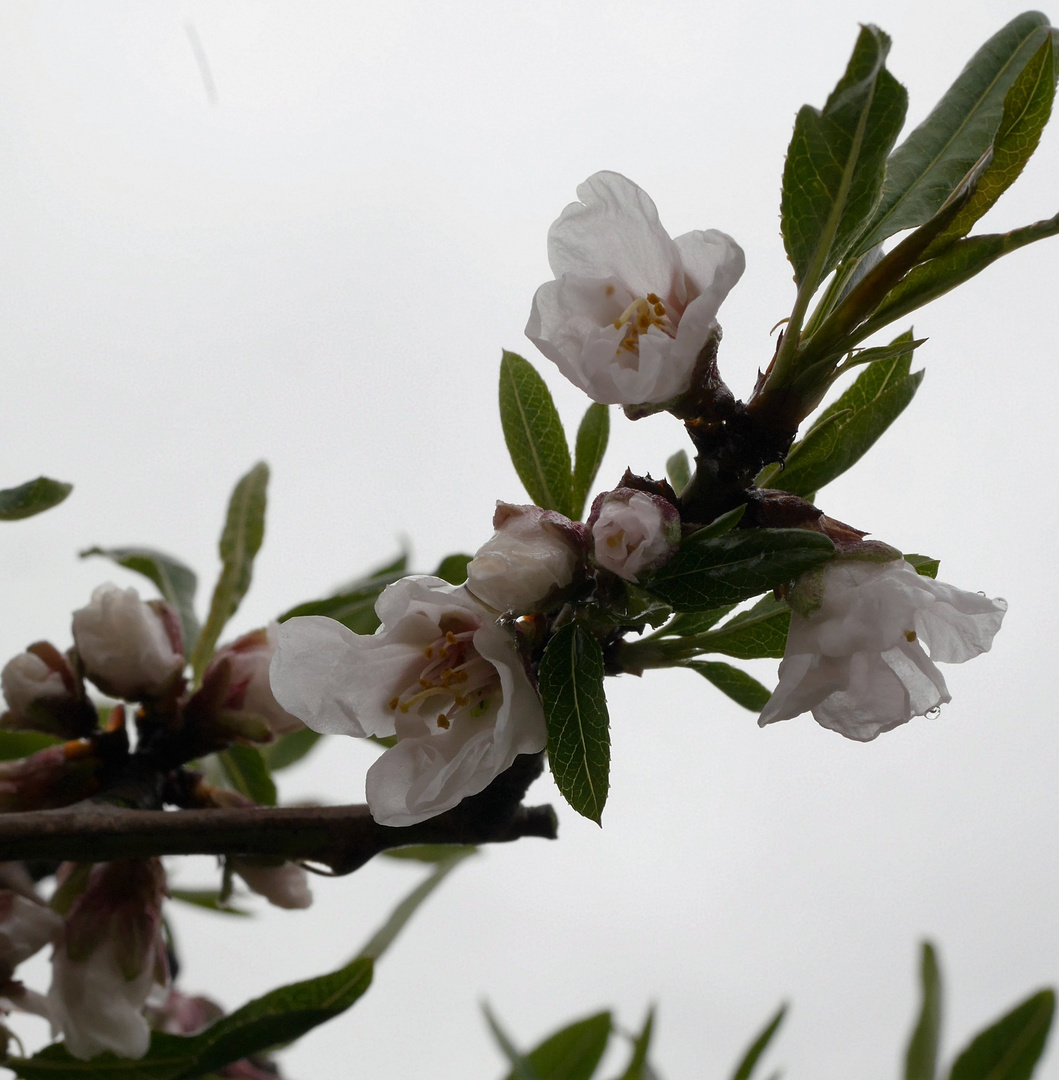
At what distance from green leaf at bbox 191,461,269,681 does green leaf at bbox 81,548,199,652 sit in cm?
8

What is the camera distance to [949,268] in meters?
0.85

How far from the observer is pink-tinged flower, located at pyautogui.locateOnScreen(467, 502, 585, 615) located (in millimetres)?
769

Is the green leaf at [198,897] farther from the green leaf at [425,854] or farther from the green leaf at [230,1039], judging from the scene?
the green leaf at [230,1039]

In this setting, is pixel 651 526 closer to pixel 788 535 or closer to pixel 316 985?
pixel 788 535

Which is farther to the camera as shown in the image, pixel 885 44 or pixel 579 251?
pixel 579 251

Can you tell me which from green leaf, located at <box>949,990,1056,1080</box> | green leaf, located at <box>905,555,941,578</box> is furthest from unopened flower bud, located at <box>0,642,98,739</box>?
green leaf, located at <box>949,990,1056,1080</box>

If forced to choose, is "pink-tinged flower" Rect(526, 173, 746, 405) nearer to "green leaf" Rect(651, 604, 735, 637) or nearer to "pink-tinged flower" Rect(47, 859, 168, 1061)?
"green leaf" Rect(651, 604, 735, 637)

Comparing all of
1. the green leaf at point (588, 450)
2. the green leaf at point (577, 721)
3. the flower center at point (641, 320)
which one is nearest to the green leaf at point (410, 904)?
the green leaf at point (588, 450)

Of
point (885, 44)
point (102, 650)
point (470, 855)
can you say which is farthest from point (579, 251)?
point (470, 855)

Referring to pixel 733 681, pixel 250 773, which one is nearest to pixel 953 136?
pixel 733 681

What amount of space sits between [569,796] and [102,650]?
23.5 inches

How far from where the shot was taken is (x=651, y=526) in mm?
775

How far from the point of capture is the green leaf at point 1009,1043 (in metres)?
1.54

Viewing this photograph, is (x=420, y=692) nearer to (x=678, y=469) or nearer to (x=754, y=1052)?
(x=678, y=469)
